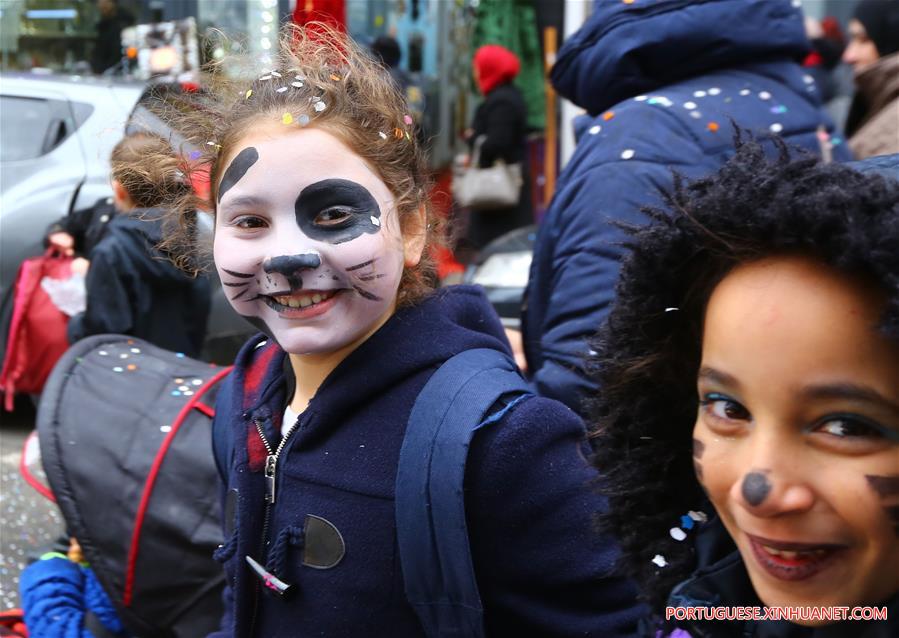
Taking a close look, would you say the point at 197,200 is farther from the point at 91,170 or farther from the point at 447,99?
the point at 447,99

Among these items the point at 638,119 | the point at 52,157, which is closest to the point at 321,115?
the point at 638,119

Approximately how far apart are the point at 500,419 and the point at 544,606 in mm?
307

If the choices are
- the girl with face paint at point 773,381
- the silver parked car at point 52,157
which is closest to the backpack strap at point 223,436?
the girl with face paint at point 773,381

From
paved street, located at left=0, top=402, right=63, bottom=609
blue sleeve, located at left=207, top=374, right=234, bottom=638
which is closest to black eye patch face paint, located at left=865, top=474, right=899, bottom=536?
blue sleeve, located at left=207, top=374, right=234, bottom=638

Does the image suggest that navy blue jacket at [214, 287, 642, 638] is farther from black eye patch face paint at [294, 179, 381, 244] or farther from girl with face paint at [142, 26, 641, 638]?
black eye patch face paint at [294, 179, 381, 244]

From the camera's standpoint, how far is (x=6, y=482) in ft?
14.2

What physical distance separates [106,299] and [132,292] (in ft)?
0.34

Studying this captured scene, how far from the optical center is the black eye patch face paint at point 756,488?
95 cm

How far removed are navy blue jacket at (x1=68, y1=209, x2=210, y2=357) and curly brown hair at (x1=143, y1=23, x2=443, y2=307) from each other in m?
1.65

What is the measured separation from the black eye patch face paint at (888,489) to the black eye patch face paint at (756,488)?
91 millimetres

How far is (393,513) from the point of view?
1501 mm

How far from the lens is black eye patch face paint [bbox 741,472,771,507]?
37.5 inches

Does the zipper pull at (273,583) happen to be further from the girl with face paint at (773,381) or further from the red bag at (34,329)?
the red bag at (34,329)

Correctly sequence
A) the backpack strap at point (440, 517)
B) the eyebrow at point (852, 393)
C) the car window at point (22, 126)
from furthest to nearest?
the car window at point (22, 126) → the backpack strap at point (440, 517) → the eyebrow at point (852, 393)
